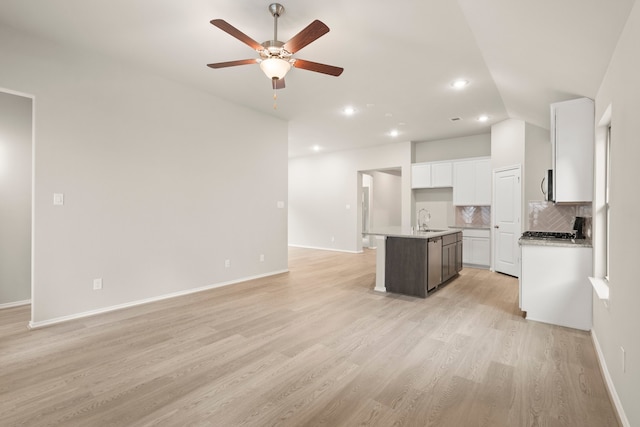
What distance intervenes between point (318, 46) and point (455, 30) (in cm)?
131

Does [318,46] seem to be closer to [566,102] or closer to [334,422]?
[566,102]

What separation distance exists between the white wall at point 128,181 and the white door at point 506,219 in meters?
4.49

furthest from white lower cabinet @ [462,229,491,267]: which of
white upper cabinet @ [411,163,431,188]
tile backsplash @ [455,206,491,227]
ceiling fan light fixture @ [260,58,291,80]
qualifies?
ceiling fan light fixture @ [260,58,291,80]

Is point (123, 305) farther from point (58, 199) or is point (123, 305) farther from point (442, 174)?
point (442, 174)

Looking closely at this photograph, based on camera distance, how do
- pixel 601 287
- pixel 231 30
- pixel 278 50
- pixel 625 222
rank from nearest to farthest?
pixel 625 222, pixel 231 30, pixel 601 287, pixel 278 50

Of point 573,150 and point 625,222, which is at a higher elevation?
point 573,150

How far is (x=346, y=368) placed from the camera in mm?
2365

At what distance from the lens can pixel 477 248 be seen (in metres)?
6.50

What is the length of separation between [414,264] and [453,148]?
4140mm

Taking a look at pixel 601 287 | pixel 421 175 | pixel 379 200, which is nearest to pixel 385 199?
pixel 379 200

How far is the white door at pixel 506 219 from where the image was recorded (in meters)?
5.51

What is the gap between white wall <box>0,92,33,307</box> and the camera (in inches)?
152

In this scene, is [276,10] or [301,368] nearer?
[301,368]

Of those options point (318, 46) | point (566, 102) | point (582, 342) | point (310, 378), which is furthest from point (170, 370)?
point (566, 102)
